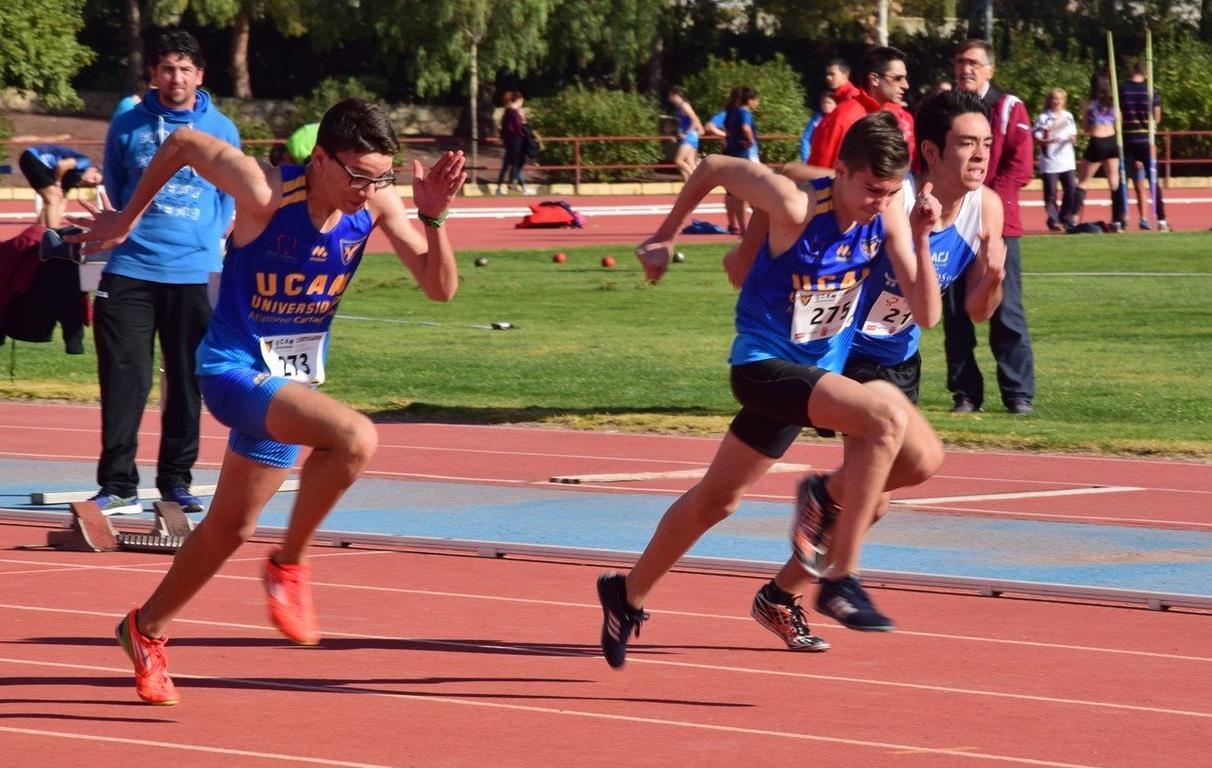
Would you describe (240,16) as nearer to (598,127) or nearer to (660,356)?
(598,127)

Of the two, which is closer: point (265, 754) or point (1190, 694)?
point (265, 754)

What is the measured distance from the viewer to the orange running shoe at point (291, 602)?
579cm

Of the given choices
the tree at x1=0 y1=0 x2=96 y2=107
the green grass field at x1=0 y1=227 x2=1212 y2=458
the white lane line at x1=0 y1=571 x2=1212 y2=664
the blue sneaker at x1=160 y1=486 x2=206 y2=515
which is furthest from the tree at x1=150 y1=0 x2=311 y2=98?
the white lane line at x1=0 y1=571 x2=1212 y2=664

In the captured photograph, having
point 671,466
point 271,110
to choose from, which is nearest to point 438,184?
point 671,466

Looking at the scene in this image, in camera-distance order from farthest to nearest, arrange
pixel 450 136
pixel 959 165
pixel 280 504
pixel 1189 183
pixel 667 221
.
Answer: pixel 450 136, pixel 1189 183, pixel 280 504, pixel 959 165, pixel 667 221

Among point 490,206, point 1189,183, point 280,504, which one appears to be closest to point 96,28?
point 490,206

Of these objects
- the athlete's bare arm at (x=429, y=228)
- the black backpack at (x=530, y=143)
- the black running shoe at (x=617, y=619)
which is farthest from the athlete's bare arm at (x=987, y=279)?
the black backpack at (x=530, y=143)

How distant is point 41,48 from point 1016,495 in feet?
127

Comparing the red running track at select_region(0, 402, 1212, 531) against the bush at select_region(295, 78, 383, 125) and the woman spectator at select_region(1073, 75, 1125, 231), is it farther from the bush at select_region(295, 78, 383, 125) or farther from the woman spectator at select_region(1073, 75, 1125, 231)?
the bush at select_region(295, 78, 383, 125)

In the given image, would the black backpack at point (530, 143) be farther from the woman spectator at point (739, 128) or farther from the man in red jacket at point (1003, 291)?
the man in red jacket at point (1003, 291)

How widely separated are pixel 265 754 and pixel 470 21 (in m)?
42.6

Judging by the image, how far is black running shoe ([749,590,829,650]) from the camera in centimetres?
625

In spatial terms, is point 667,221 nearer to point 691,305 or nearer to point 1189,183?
point 691,305

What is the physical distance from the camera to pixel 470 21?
1837 inches
